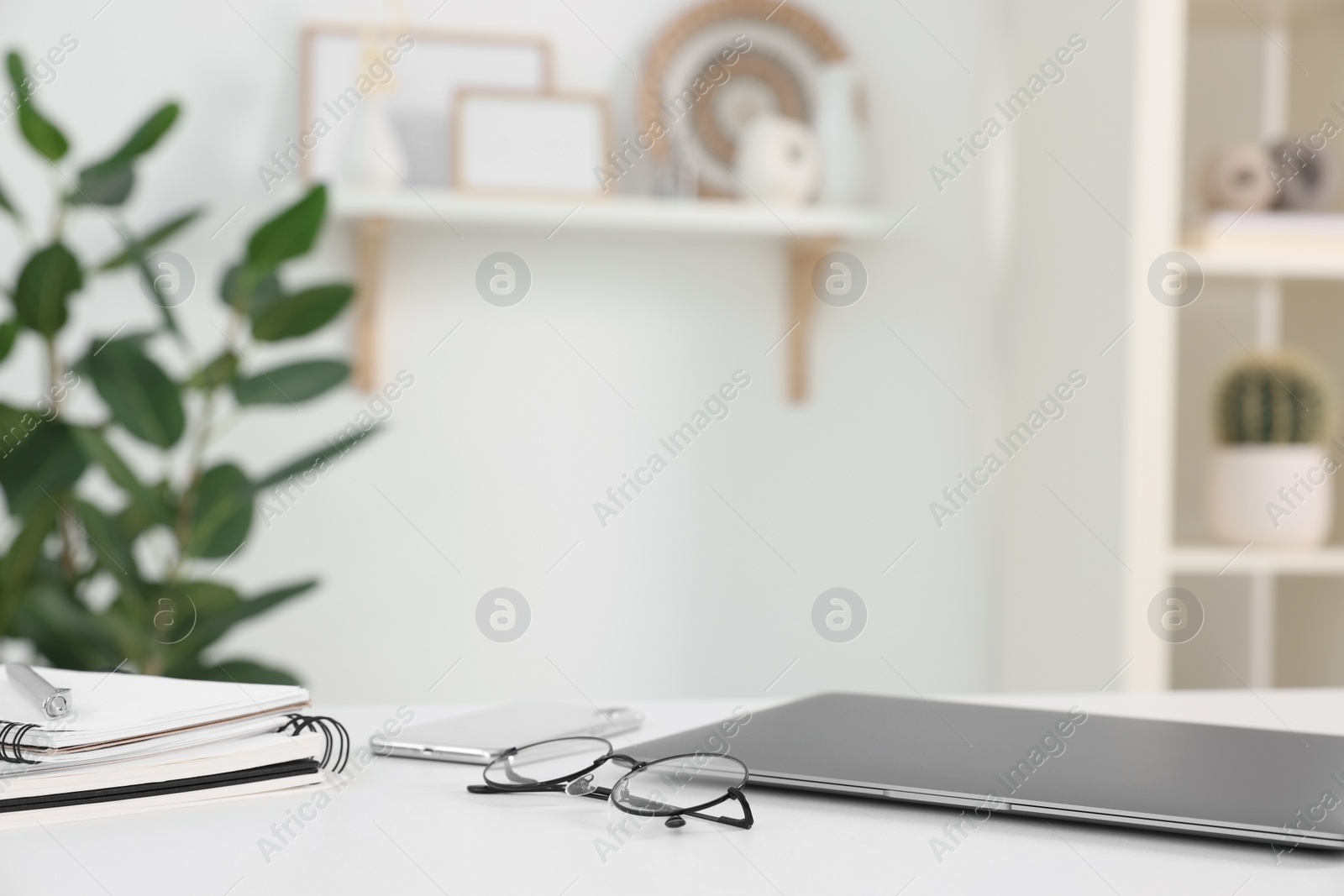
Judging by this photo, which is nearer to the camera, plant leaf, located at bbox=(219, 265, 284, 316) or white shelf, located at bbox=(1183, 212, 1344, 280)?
plant leaf, located at bbox=(219, 265, 284, 316)

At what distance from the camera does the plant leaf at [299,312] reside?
1664 millimetres

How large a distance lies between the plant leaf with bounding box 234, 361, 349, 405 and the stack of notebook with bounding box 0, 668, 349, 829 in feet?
3.03

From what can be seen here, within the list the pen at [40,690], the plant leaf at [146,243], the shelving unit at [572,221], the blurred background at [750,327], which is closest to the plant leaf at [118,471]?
the plant leaf at [146,243]

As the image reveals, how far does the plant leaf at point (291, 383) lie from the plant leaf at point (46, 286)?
0.79 ft

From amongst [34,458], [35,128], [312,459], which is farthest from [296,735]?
[35,128]

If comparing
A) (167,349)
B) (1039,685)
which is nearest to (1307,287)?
(1039,685)

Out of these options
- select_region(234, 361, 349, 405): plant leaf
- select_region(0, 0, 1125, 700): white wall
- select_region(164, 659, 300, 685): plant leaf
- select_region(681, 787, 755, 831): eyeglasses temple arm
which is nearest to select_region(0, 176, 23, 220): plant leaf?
select_region(234, 361, 349, 405): plant leaf

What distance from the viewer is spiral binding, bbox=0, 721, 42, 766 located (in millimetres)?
669

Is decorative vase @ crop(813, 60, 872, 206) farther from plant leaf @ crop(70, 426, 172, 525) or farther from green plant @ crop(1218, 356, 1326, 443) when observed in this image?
plant leaf @ crop(70, 426, 172, 525)

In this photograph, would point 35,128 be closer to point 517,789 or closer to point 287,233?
point 287,233

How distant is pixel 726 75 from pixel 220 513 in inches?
48.4

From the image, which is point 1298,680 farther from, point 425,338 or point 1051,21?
point 425,338

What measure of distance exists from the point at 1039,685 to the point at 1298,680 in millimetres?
441

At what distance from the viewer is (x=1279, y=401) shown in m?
1.92
